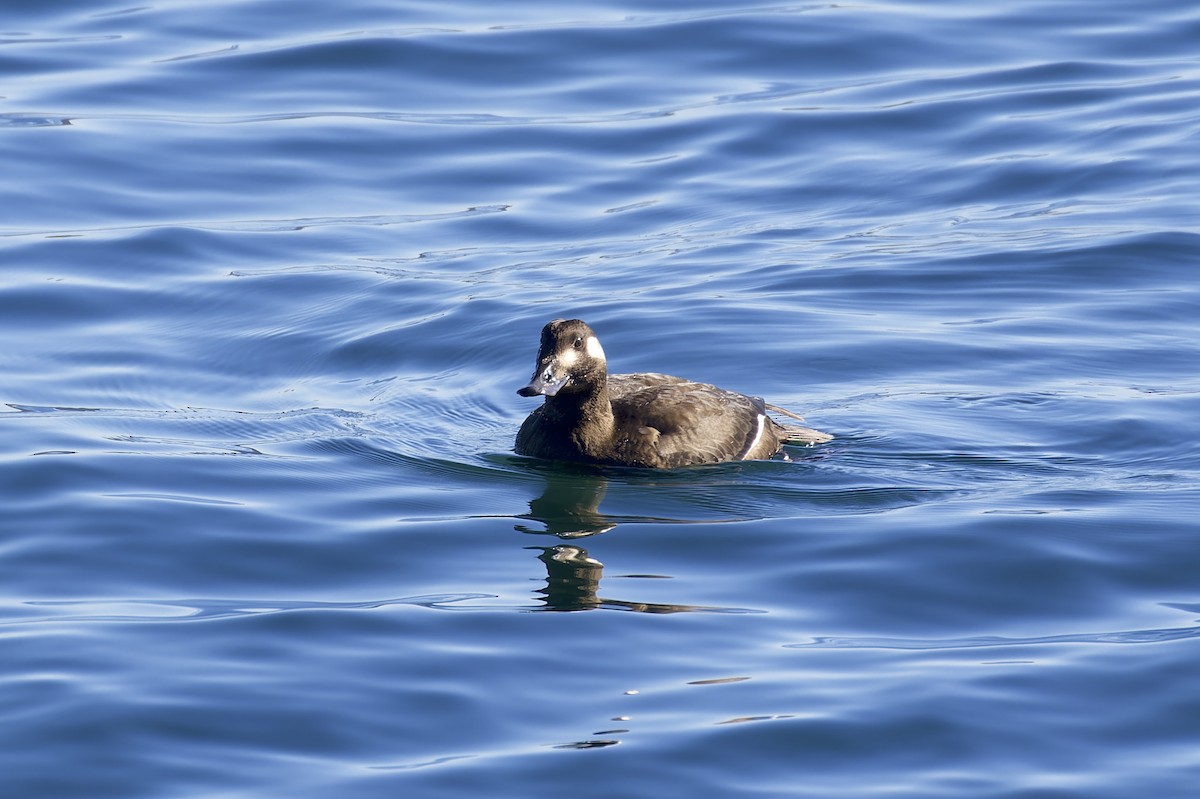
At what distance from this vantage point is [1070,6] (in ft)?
77.6

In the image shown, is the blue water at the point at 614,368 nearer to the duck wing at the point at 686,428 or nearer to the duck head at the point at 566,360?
the duck wing at the point at 686,428

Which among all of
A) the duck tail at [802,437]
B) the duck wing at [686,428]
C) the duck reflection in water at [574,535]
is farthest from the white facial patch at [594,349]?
the duck tail at [802,437]

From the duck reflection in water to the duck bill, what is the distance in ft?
1.94

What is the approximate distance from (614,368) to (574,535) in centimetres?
394

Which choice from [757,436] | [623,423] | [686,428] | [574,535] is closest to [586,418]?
[623,423]

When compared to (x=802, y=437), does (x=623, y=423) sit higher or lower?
higher

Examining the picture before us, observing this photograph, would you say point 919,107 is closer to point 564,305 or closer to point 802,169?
point 802,169

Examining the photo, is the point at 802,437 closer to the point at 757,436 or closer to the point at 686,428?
the point at 757,436

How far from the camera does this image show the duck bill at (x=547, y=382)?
1070 centimetres

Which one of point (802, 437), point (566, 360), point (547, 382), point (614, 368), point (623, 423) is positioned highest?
point (566, 360)

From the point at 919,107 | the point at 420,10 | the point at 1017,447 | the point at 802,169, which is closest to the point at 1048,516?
→ the point at 1017,447

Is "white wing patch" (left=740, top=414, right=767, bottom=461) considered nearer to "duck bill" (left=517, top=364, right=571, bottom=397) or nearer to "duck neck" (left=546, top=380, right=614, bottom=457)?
"duck neck" (left=546, top=380, right=614, bottom=457)

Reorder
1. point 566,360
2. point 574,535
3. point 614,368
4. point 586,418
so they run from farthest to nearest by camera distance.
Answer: point 614,368
point 586,418
point 566,360
point 574,535

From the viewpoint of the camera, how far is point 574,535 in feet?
33.0
